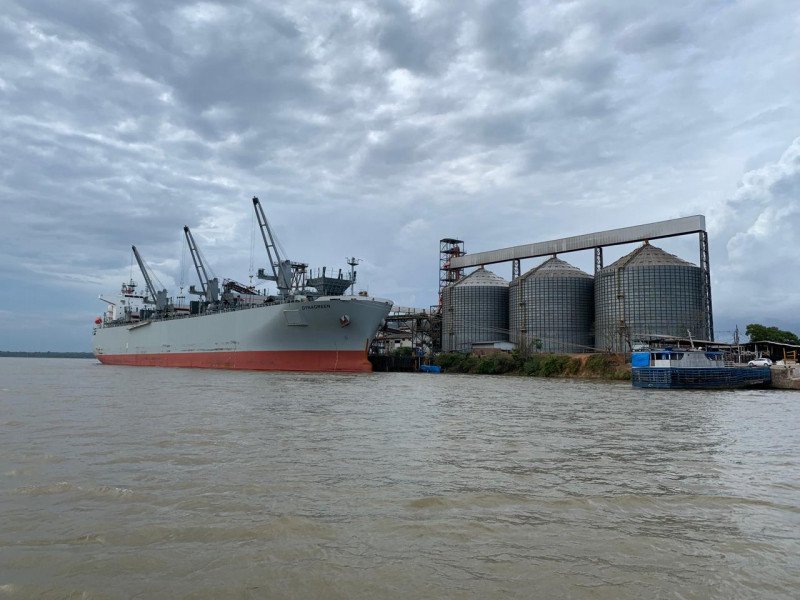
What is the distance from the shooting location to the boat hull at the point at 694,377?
39125 millimetres

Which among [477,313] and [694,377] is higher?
[477,313]

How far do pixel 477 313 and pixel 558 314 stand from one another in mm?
13979

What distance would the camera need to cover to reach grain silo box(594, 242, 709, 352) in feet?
208

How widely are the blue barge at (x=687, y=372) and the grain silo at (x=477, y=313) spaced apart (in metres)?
40.6

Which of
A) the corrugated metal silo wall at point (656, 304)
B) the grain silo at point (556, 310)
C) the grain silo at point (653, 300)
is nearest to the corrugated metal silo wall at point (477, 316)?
the grain silo at point (556, 310)

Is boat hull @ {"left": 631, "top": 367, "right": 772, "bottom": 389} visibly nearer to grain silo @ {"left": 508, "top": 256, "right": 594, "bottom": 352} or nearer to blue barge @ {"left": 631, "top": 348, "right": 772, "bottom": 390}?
blue barge @ {"left": 631, "top": 348, "right": 772, "bottom": 390}

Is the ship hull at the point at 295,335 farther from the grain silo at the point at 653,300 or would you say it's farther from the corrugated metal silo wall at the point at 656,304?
the corrugated metal silo wall at the point at 656,304

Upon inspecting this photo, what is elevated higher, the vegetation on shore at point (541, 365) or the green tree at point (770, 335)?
the green tree at point (770, 335)

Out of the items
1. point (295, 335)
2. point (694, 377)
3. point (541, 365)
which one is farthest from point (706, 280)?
point (295, 335)

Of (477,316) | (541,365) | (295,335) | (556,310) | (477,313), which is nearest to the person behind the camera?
(295,335)

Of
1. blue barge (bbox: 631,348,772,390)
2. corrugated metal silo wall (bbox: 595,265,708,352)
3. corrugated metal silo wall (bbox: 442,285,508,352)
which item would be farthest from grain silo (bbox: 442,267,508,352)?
blue barge (bbox: 631,348,772,390)

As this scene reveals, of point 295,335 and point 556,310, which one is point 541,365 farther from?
point 295,335

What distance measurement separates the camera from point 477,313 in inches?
Result: 3305

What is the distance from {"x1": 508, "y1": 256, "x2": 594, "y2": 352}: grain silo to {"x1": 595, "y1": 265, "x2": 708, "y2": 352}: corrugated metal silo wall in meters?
6.53
